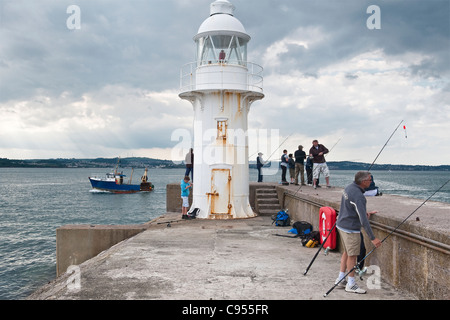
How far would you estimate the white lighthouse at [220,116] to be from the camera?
14.1 metres

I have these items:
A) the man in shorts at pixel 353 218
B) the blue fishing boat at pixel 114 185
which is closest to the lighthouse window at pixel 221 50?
the man in shorts at pixel 353 218

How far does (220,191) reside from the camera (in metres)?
14.2

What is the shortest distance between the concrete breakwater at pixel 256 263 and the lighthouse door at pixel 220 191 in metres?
2.67

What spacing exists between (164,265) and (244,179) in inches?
292

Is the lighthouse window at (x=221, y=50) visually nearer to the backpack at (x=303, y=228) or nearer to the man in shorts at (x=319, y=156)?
the man in shorts at (x=319, y=156)

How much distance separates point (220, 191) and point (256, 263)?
21.9 feet

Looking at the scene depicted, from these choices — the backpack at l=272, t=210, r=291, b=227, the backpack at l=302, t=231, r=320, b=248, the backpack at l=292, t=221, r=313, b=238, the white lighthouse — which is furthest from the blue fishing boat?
the backpack at l=302, t=231, r=320, b=248

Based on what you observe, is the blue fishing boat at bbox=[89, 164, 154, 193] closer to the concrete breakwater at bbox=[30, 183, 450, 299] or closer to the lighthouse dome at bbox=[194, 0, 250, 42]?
the lighthouse dome at bbox=[194, 0, 250, 42]

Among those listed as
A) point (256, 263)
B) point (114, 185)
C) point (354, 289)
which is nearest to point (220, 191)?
point (256, 263)

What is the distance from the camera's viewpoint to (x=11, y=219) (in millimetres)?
35469

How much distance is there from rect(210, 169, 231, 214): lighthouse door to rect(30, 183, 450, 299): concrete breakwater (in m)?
2.67

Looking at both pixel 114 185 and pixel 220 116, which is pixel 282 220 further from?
pixel 114 185

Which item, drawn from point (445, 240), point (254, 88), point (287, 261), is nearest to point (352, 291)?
point (445, 240)
